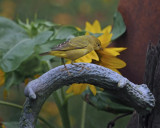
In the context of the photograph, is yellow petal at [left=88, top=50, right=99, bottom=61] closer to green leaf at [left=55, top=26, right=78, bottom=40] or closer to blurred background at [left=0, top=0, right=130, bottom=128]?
green leaf at [left=55, top=26, right=78, bottom=40]

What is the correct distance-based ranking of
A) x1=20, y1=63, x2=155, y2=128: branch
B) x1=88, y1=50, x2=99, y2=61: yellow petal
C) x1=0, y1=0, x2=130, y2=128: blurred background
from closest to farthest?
x1=20, y1=63, x2=155, y2=128: branch
x1=88, y1=50, x2=99, y2=61: yellow petal
x1=0, y1=0, x2=130, y2=128: blurred background

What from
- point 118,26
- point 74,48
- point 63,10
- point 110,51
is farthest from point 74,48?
point 63,10

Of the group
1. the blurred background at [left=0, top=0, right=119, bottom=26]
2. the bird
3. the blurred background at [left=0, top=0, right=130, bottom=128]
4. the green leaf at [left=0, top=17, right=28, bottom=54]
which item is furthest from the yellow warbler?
the blurred background at [left=0, top=0, right=119, bottom=26]

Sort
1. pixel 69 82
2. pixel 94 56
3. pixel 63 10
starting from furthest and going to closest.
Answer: pixel 63 10 < pixel 94 56 < pixel 69 82

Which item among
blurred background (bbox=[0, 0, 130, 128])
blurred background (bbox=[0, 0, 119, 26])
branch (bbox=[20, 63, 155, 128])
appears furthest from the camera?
blurred background (bbox=[0, 0, 119, 26])

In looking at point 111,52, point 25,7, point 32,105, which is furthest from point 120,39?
point 25,7

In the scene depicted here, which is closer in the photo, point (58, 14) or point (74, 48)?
point (74, 48)

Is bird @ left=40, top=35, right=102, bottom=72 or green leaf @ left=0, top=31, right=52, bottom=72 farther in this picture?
green leaf @ left=0, top=31, right=52, bottom=72

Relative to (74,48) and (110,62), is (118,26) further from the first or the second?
(74,48)
